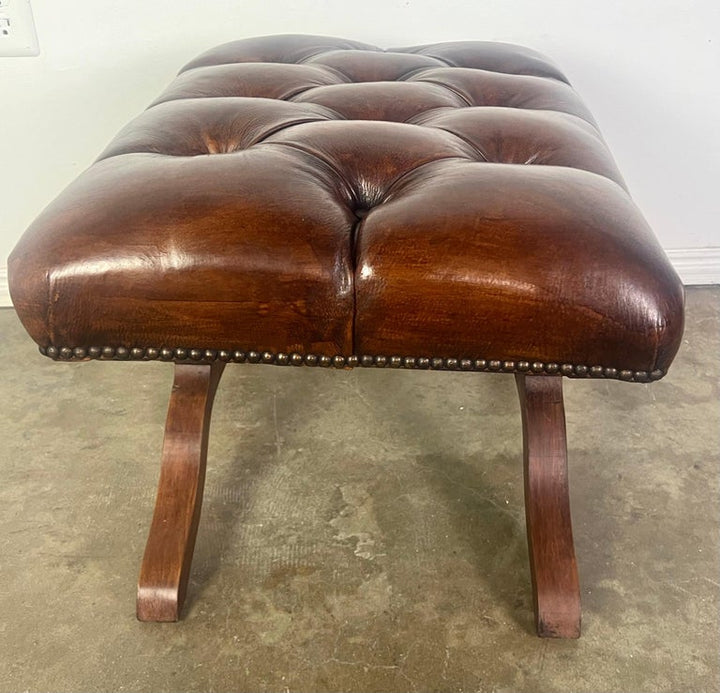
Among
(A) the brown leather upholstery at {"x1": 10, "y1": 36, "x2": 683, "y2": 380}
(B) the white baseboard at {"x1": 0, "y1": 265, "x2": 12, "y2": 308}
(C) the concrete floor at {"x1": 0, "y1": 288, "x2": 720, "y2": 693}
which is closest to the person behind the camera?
(A) the brown leather upholstery at {"x1": 10, "y1": 36, "x2": 683, "y2": 380}

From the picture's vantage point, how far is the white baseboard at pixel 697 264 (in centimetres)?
124

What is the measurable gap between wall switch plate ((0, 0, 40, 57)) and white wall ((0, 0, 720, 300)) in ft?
0.04

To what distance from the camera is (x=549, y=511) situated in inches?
25.6

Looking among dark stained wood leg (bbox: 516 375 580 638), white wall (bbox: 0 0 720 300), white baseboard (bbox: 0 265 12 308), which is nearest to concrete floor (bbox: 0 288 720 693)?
dark stained wood leg (bbox: 516 375 580 638)

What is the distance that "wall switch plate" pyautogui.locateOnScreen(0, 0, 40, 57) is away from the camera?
1052 mm

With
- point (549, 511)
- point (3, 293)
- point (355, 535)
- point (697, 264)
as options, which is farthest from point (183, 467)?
point (697, 264)

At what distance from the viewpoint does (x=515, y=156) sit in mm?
644

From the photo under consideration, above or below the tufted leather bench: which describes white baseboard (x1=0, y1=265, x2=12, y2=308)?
below

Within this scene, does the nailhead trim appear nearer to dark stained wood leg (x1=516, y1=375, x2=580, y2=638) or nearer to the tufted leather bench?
the tufted leather bench

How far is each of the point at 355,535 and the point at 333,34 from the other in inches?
28.4

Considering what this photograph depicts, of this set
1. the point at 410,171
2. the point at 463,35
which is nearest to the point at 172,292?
the point at 410,171

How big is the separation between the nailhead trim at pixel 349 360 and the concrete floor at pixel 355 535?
245mm

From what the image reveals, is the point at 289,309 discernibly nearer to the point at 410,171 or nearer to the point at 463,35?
the point at 410,171

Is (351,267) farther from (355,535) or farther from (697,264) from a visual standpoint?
(697,264)
